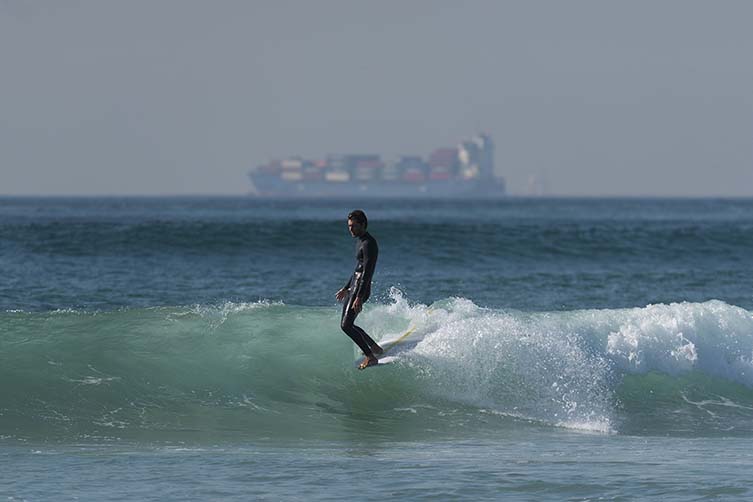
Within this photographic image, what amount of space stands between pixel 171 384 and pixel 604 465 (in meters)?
6.17

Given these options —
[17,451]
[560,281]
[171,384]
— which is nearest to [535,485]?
[17,451]

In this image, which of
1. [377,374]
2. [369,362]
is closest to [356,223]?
[369,362]

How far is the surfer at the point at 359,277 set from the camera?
12820 mm

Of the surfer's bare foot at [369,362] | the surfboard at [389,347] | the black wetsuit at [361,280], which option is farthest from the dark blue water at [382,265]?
the black wetsuit at [361,280]

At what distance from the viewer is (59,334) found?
1631 cm

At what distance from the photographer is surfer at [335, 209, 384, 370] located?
12.8m

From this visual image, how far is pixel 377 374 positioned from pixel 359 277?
2486 mm

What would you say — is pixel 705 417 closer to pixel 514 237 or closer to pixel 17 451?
pixel 17 451

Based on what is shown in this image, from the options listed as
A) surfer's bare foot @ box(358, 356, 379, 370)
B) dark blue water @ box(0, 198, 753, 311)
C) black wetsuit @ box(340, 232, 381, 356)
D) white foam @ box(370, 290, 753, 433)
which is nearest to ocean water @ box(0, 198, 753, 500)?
white foam @ box(370, 290, 753, 433)

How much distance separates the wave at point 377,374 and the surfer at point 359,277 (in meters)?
1.13

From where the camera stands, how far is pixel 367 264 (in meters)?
13.0

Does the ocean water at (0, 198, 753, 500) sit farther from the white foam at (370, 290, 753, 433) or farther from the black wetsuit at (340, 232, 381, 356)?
the black wetsuit at (340, 232, 381, 356)

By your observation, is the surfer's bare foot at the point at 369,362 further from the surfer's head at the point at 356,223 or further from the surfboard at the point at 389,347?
the surfer's head at the point at 356,223

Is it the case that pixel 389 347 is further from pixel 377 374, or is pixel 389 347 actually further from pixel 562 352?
pixel 562 352
